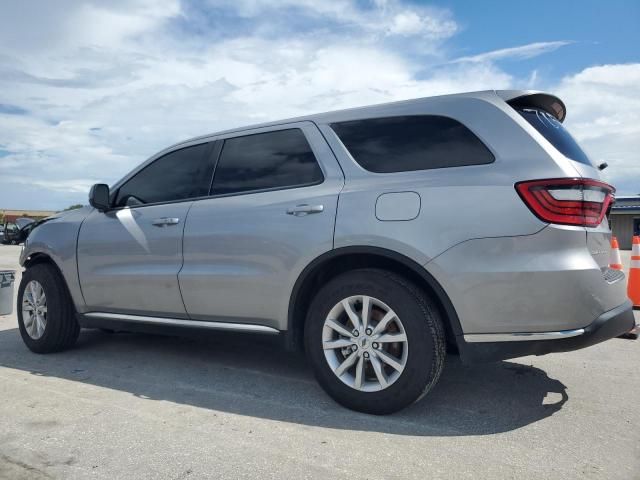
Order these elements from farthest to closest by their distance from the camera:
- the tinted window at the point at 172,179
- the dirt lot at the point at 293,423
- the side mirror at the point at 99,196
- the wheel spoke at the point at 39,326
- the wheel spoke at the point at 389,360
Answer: the wheel spoke at the point at 39,326
the side mirror at the point at 99,196
the tinted window at the point at 172,179
the wheel spoke at the point at 389,360
the dirt lot at the point at 293,423

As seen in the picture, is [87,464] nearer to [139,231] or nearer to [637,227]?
[139,231]

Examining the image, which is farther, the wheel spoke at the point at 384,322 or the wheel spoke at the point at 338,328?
the wheel spoke at the point at 338,328

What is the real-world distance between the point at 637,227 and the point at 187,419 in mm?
40527

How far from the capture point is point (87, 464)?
2541 millimetres

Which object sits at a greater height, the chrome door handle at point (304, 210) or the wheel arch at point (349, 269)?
the chrome door handle at point (304, 210)

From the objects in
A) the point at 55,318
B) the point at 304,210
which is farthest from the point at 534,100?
the point at 55,318

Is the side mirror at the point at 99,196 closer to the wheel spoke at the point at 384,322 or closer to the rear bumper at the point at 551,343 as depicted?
the wheel spoke at the point at 384,322

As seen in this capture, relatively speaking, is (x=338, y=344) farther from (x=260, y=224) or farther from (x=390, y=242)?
(x=260, y=224)

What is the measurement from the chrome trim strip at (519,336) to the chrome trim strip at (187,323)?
1.28 meters

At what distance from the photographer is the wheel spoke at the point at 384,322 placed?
10.0ft

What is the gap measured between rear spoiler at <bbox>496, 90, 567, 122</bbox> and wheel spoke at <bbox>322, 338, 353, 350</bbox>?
5.47 ft

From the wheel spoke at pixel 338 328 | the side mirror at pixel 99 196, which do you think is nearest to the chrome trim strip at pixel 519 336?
the wheel spoke at pixel 338 328

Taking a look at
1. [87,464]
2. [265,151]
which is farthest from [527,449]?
[265,151]

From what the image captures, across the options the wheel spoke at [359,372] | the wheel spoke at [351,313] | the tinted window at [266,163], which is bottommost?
the wheel spoke at [359,372]
